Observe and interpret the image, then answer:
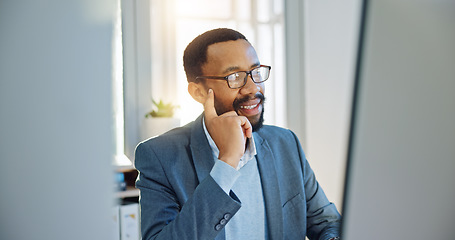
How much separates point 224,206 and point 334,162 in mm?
1959

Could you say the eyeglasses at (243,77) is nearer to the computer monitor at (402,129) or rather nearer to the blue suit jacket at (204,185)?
the blue suit jacket at (204,185)

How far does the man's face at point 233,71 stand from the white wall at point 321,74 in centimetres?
147

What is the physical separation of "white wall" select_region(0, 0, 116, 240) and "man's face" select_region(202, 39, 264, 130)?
2.45 ft

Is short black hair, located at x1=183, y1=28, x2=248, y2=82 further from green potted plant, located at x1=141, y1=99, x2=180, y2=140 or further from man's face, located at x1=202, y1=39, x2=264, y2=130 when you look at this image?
green potted plant, located at x1=141, y1=99, x2=180, y2=140

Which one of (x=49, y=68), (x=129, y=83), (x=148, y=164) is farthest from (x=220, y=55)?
(x=129, y=83)

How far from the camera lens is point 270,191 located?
74 cm

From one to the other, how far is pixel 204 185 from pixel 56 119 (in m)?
0.42

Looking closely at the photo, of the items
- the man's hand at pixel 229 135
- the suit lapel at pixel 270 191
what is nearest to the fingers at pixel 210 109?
the man's hand at pixel 229 135

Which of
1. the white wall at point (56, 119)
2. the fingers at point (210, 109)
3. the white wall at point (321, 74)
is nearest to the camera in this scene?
the white wall at point (56, 119)

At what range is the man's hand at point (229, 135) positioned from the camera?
593 mm

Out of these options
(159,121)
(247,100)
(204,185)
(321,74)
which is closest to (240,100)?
(247,100)

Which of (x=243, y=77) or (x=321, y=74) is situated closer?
(x=243, y=77)

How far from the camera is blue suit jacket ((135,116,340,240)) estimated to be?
24.3 inches

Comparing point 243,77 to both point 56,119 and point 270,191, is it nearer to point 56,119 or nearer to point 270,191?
point 270,191
